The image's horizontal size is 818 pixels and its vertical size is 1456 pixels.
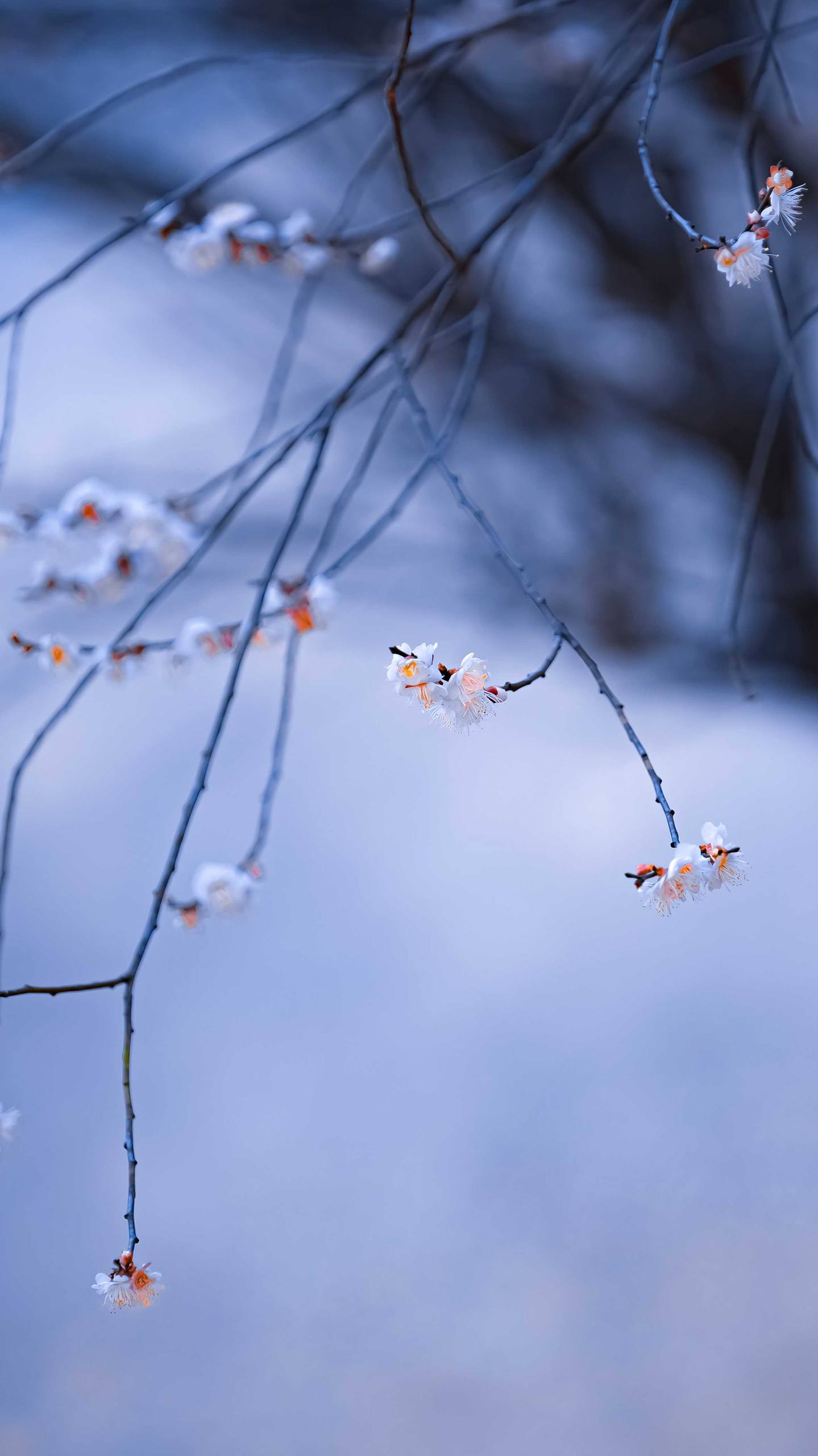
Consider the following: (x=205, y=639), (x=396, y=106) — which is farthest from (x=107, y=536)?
(x=396, y=106)

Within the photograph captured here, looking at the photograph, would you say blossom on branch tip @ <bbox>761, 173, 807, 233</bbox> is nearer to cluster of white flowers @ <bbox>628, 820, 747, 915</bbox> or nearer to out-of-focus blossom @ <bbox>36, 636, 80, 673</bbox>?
cluster of white flowers @ <bbox>628, 820, 747, 915</bbox>

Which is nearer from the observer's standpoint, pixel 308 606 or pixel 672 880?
pixel 672 880

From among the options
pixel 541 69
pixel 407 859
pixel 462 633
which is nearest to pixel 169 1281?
pixel 407 859

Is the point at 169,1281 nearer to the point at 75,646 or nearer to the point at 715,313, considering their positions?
the point at 75,646

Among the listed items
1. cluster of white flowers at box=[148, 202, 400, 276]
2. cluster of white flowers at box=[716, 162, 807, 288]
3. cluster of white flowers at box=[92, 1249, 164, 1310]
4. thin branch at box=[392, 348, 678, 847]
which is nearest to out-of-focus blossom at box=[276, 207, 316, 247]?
cluster of white flowers at box=[148, 202, 400, 276]

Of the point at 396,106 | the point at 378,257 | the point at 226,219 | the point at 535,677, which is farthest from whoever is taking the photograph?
the point at 378,257

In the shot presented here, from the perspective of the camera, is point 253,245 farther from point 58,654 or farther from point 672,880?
point 672,880

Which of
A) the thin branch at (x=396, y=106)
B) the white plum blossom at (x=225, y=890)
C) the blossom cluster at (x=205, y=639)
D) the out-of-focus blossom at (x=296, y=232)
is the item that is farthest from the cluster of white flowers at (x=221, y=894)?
the out-of-focus blossom at (x=296, y=232)
